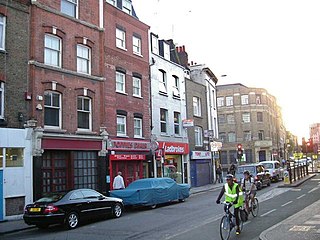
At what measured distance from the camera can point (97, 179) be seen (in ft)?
74.5

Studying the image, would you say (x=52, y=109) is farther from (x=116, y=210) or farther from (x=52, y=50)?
(x=116, y=210)

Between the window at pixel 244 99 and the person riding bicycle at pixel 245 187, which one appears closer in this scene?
the person riding bicycle at pixel 245 187

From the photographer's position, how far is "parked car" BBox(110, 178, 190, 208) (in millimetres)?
18703

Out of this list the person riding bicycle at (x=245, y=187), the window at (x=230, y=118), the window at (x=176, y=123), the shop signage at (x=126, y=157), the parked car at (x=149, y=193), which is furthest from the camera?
the window at (x=230, y=118)

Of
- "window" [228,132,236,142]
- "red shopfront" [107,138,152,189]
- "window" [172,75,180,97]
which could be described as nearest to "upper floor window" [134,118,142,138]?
"red shopfront" [107,138,152,189]

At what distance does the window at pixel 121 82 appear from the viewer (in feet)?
84.0

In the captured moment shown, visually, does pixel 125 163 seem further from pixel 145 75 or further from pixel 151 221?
pixel 151 221

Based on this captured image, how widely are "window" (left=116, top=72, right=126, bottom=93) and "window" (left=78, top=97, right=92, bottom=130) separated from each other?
3.26 metres

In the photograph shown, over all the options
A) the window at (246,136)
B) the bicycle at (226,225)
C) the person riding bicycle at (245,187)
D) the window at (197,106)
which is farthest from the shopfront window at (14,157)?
the window at (246,136)

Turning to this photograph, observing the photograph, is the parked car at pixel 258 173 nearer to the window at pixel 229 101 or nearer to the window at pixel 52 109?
the window at pixel 52 109

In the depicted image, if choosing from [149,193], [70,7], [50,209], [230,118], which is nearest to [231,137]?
[230,118]

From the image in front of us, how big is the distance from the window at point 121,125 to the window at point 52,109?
5.25 metres

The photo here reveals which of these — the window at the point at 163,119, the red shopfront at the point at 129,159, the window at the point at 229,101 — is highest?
the window at the point at 229,101

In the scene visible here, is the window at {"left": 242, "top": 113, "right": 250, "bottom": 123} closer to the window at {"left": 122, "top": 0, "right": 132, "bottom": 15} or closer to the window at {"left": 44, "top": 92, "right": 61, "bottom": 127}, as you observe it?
the window at {"left": 122, "top": 0, "right": 132, "bottom": 15}
